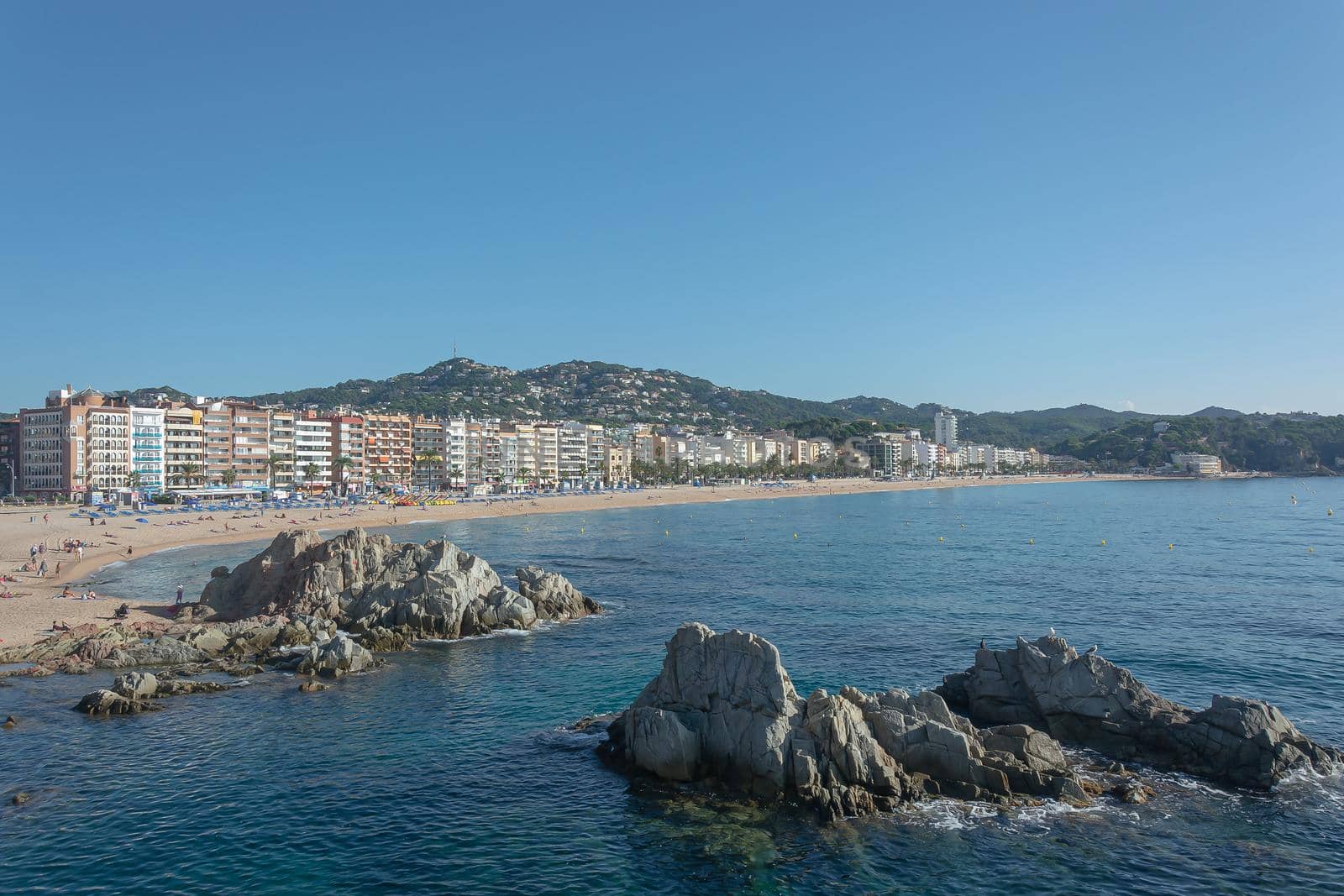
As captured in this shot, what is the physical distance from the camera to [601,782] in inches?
711

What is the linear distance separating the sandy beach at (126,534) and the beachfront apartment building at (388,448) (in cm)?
2700

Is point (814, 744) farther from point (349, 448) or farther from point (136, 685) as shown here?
point (349, 448)

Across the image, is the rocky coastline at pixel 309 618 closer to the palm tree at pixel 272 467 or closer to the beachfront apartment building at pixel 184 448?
the beachfront apartment building at pixel 184 448

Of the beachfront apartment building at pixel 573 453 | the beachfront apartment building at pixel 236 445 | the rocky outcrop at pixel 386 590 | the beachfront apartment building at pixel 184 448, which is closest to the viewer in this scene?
the rocky outcrop at pixel 386 590

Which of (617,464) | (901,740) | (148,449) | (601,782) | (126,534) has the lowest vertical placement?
(601,782)

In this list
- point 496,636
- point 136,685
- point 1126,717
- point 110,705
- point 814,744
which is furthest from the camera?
point 496,636

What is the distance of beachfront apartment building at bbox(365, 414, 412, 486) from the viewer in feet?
407

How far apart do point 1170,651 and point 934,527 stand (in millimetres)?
52256

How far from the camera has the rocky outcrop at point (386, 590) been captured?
3275 cm

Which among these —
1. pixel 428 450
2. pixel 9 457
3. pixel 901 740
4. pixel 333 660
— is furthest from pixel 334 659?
pixel 428 450

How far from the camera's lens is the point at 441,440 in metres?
135

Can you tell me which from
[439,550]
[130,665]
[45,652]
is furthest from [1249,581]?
[45,652]

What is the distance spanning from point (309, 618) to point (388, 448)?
99.5 meters

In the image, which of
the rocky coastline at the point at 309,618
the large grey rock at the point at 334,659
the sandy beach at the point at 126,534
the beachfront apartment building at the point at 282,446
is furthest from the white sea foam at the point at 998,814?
the beachfront apartment building at the point at 282,446
